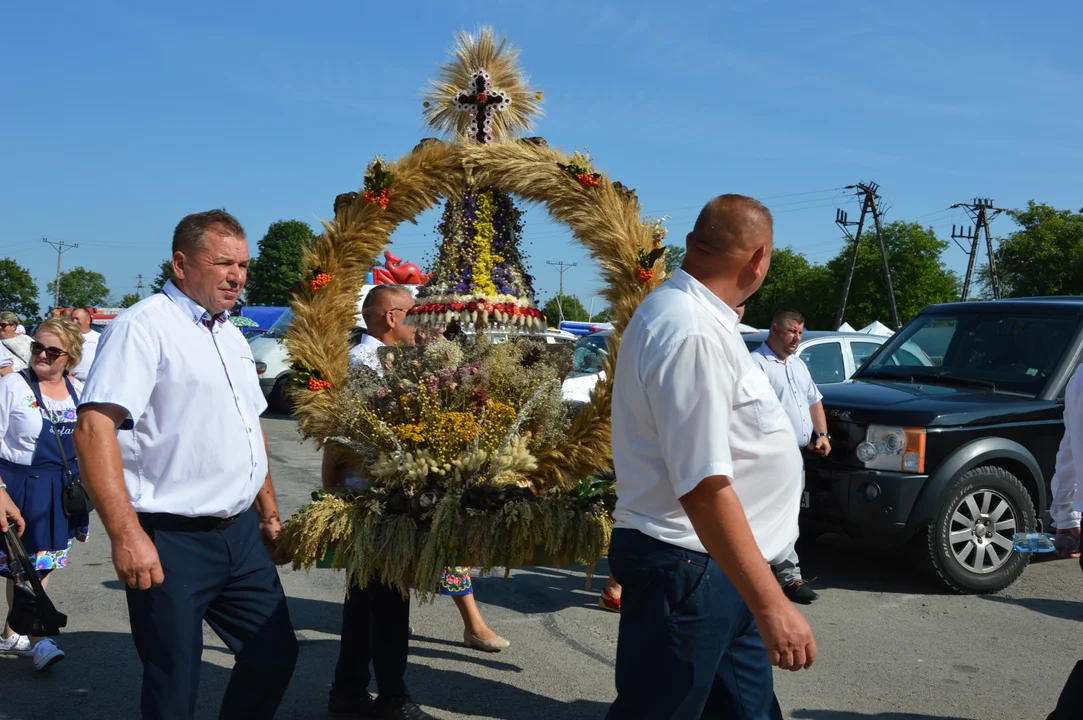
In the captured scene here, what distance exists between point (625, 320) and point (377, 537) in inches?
61.2

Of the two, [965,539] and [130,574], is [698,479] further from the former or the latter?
[965,539]

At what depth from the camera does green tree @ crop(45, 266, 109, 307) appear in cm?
10294

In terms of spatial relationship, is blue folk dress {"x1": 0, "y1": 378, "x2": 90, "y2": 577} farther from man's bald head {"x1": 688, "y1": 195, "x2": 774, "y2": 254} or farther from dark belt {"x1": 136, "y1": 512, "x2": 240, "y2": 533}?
man's bald head {"x1": 688, "y1": 195, "x2": 774, "y2": 254}

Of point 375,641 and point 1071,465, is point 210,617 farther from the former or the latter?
point 1071,465

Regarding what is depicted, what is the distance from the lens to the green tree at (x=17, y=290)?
89375 mm

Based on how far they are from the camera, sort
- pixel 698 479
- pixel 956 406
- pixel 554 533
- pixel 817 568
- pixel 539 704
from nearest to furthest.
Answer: pixel 698 479
pixel 554 533
pixel 539 704
pixel 956 406
pixel 817 568

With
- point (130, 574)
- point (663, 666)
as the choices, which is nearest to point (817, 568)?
point (663, 666)

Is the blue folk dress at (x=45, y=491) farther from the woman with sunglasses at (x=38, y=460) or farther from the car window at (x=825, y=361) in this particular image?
the car window at (x=825, y=361)

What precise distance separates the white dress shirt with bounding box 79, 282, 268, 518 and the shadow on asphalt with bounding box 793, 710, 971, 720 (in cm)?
276

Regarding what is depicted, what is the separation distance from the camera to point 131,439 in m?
3.04

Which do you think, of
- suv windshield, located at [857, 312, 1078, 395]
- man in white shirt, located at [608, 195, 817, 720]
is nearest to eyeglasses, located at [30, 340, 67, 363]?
man in white shirt, located at [608, 195, 817, 720]

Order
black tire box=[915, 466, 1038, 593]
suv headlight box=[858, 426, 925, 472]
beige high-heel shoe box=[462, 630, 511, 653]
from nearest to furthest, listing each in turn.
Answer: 1. beige high-heel shoe box=[462, 630, 511, 653]
2. suv headlight box=[858, 426, 925, 472]
3. black tire box=[915, 466, 1038, 593]

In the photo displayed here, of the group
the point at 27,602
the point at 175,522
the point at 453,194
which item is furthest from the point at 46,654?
the point at 453,194

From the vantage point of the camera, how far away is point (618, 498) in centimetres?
268
